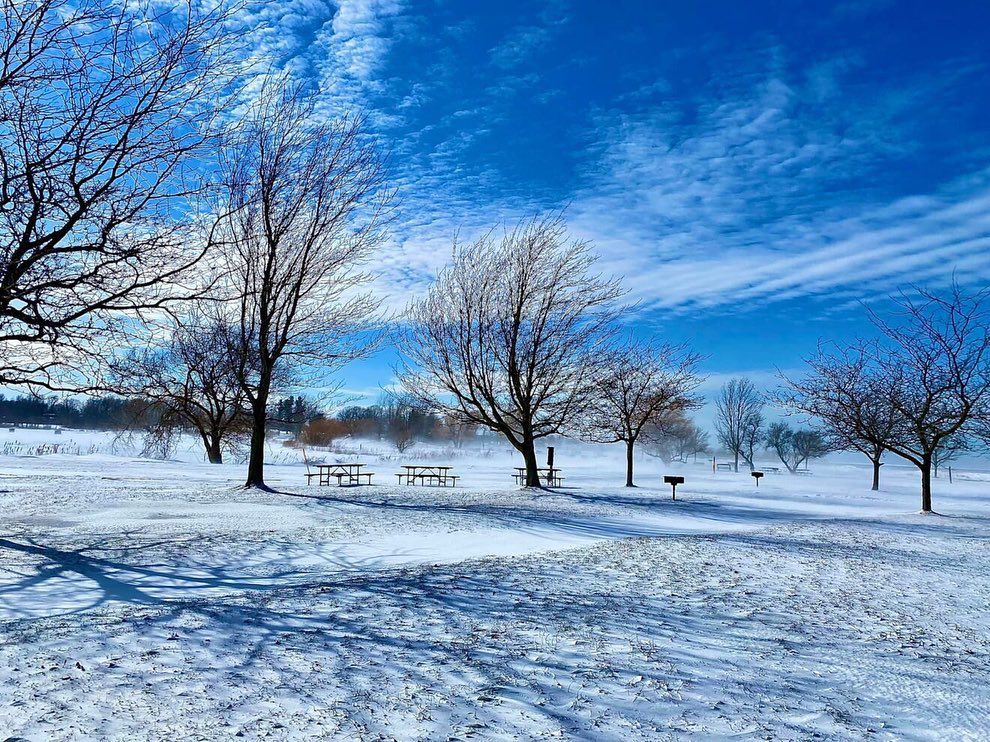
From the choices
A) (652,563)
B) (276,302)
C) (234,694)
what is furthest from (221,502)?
(234,694)

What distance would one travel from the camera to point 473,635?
445 cm

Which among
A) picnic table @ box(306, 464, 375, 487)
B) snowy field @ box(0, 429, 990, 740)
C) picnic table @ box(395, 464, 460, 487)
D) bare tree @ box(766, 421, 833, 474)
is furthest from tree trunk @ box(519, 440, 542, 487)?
bare tree @ box(766, 421, 833, 474)

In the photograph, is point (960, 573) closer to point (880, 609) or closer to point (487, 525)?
point (880, 609)

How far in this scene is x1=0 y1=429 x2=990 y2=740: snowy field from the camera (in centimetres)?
319

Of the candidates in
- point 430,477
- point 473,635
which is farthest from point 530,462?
point 473,635

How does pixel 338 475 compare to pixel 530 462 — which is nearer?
pixel 338 475

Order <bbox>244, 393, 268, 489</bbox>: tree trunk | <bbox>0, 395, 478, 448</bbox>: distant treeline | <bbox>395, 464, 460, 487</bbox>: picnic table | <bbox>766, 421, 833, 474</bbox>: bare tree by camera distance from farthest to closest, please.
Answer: <bbox>766, 421, 833, 474</bbox>: bare tree
<bbox>0, 395, 478, 448</bbox>: distant treeline
<bbox>395, 464, 460, 487</bbox>: picnic table
<bbox>244, 393, 268, 489</bbox>: tree trunk

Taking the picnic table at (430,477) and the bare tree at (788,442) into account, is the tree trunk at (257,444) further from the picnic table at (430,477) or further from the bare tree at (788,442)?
the bare tree at (788,442)

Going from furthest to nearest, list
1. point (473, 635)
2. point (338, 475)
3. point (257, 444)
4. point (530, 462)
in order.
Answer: point (530, 462) < point (338, 475) < point (257, 444) < point (473, 635)

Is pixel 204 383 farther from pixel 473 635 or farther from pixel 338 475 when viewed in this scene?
pixel 473 635

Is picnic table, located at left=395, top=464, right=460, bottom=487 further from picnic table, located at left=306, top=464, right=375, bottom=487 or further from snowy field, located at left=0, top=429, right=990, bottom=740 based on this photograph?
snowy field, located at left=0, top=429, right=990, bottom=740

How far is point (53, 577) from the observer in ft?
20.6

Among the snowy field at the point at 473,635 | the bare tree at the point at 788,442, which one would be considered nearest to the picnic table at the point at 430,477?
the snowy field at the point at 473,635

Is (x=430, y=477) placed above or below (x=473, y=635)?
below
